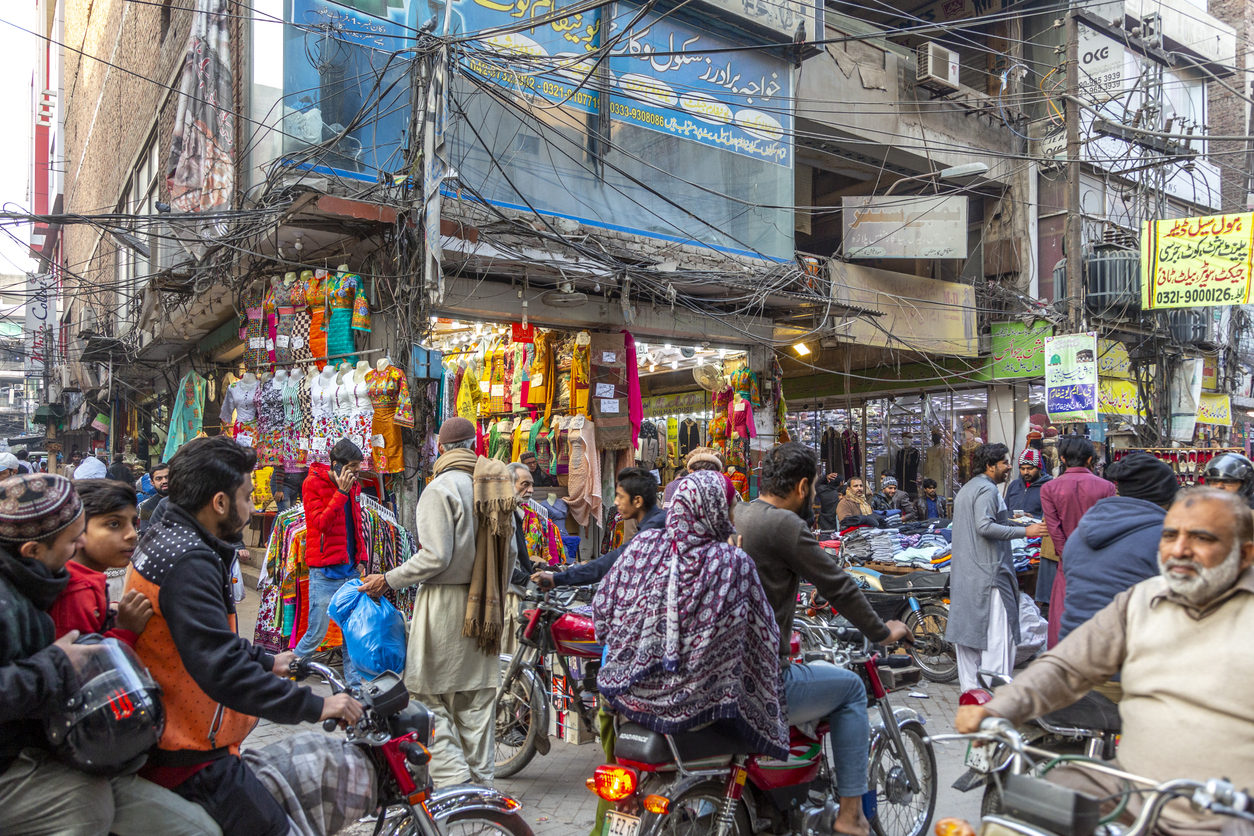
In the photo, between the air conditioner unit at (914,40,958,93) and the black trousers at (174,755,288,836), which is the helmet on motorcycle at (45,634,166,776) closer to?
the black trousers at (174,755,288,836)

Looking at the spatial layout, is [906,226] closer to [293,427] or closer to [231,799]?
[293,427]

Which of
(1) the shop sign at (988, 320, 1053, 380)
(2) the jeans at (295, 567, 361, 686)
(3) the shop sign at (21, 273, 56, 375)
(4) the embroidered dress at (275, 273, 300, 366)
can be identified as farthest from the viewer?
(1) the shop sign at (988, 320, 1053, 380)

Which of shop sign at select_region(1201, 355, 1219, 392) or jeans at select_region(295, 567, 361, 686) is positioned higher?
shop sign at select_region(1201, 355, 1219, 392)

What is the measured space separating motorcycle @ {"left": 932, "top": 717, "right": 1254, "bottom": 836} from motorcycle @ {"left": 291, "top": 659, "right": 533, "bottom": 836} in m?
1.60

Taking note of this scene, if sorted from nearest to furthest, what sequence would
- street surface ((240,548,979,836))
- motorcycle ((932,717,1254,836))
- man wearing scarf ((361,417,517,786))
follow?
motorcycle ((932,717,1254,836)), man wearing scarf ((361,417,517,786)), street surface ((240,548,979,836))

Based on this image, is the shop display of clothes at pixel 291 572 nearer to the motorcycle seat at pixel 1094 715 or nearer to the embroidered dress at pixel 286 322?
the embroidered dress at pixel 286 322

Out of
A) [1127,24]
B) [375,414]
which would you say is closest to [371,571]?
[375,414]

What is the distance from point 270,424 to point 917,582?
7.03 meters

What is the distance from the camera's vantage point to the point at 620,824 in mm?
3197

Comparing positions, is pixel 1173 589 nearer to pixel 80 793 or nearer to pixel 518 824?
pixel 518 824

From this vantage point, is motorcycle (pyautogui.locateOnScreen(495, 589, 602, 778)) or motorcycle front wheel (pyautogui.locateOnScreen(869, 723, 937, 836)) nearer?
motorcycle front wheel (pyautogui.locateOnScreen(869, 723, 937, 836))

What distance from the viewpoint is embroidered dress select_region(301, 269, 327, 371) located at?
9320 mm

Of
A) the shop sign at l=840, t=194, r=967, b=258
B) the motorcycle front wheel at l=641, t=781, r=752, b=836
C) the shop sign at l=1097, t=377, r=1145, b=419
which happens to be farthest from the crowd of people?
the shop sign at l=1097, t=377, r=1145, b=419

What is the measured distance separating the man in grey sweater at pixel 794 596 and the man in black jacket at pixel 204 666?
1.81 m
